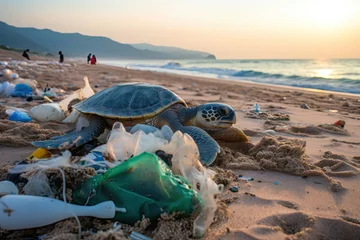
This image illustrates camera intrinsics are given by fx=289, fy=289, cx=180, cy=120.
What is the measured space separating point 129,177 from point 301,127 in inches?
149

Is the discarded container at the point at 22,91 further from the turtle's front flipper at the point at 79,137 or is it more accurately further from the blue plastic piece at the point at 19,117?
the turtle's front flipper at the point at 79,137

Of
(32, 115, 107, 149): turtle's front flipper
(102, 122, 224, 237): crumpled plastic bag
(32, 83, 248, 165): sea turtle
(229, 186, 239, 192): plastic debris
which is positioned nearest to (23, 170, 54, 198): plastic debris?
(102, 122, 224, 237): crumpled plastic bag

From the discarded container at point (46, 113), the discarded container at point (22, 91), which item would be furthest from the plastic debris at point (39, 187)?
the discarded container at point (22, 91)

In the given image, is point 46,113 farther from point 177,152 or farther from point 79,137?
point 177,152

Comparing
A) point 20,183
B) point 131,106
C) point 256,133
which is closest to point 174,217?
point 20,183

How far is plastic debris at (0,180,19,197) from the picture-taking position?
174cm

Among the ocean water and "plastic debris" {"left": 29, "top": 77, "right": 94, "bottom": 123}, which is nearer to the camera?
"plastic debris" {"left": 29, "top": 77, "right": 94, "bottom": 123}

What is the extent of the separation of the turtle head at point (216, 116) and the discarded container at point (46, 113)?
2.18 meters

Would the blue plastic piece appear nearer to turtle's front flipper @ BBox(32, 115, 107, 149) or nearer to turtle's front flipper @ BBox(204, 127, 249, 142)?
turtle's front flipper @ BBox(32, 115, 107, 149)

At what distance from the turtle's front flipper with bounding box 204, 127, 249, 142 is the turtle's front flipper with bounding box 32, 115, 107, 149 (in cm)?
140

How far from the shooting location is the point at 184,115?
12.2ft

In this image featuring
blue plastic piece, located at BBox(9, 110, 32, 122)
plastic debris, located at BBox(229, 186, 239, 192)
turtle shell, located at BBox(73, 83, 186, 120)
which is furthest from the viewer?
blue plastic piece, located at BBox(9, 110, 32, 122)

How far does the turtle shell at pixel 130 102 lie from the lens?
11.1 feet

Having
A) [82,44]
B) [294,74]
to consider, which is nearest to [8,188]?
[294,74]
